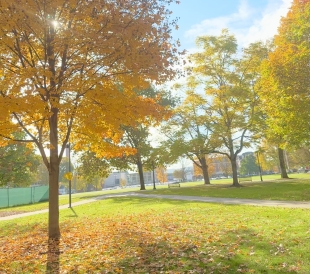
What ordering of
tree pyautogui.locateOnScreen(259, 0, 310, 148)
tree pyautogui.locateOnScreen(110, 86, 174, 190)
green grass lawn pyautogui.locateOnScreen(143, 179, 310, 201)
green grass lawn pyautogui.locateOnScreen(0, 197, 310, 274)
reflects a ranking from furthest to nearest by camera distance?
tree pyautogui.locateOnScreen(110, 86, 174, 190)
tree pyautogui.locateOnScreen(259, 0, 310, 148)
green grass lawn pyautogui.locateOnScreen(143, 179, 310, 201)
green grass lawn pyautogui.locateOnScreen(0, 197, 310, 274)

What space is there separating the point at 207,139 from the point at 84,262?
73.0 feet

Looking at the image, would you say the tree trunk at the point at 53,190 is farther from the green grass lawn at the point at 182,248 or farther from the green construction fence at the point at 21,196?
the green construction fence at the point at 21,196

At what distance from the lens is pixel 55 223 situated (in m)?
7.83

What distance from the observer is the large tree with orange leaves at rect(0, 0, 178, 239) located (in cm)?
629

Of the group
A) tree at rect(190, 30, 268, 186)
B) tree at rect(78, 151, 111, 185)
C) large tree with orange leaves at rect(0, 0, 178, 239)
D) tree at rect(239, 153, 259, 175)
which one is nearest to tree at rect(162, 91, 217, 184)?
tree at rect(190, 30, 268, 186)

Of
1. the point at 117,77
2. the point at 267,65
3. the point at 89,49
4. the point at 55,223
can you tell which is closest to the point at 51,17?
the point at 89,49

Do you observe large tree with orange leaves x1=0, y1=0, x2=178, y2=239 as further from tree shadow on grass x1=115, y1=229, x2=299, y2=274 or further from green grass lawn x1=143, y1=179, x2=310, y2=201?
green grass lawn x1=143, y1=179, x2=310, y2=201

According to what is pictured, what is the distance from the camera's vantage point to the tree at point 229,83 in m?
23.5

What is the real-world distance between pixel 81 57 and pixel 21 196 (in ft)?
77.5

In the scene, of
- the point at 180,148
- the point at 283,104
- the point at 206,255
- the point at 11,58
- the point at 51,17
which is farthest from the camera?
the point at 180,148

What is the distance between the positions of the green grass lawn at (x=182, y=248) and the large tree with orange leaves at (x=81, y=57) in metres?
1.51

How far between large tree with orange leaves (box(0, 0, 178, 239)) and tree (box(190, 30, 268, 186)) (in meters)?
17.1

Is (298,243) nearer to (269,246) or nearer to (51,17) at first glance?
(269,246)

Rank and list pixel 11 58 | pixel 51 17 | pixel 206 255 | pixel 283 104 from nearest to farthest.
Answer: pixel 206 255
pixel 51 17
pixel 11 58
pixel 283 104
